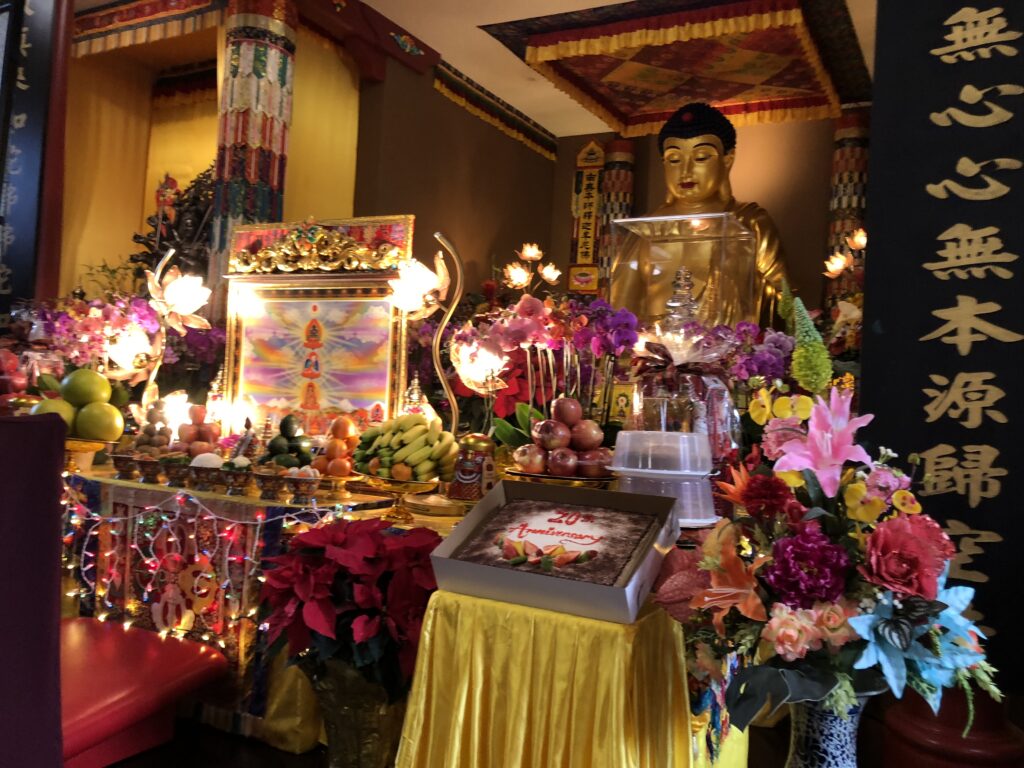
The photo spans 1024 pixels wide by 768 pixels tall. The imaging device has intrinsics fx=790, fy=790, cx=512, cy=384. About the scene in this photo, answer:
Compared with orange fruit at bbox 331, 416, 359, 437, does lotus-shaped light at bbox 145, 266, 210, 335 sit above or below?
above

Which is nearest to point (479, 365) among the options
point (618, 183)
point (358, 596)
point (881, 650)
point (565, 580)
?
point (358, 596)

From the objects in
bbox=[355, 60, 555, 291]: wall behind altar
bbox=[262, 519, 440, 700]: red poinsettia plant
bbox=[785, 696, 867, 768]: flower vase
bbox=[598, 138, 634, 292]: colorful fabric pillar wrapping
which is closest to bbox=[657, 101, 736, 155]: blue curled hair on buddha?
bbox=[355, 60, 555, 291]: wall behind altar

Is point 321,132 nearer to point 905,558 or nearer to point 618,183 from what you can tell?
point 618,183

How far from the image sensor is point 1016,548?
4.65 feet

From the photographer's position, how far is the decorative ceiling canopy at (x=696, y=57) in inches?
177

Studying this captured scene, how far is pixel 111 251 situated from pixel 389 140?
2033 millimetres

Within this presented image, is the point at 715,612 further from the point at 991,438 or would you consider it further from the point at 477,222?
the point at 477,222

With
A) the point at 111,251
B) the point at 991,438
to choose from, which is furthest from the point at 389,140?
the point at 991,438

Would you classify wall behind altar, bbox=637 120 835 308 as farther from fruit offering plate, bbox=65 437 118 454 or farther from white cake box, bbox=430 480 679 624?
white cake box, bbox=430 480 679 624

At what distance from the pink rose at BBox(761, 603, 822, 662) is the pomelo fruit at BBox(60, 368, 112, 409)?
2.07m

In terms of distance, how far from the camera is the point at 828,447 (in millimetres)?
890

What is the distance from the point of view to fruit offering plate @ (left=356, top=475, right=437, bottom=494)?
1.90 meters

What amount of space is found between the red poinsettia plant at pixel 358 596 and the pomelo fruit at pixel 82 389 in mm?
1199

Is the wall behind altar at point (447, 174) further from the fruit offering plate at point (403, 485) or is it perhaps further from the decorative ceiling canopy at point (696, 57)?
the fruit offering plate at point (403, 485)
